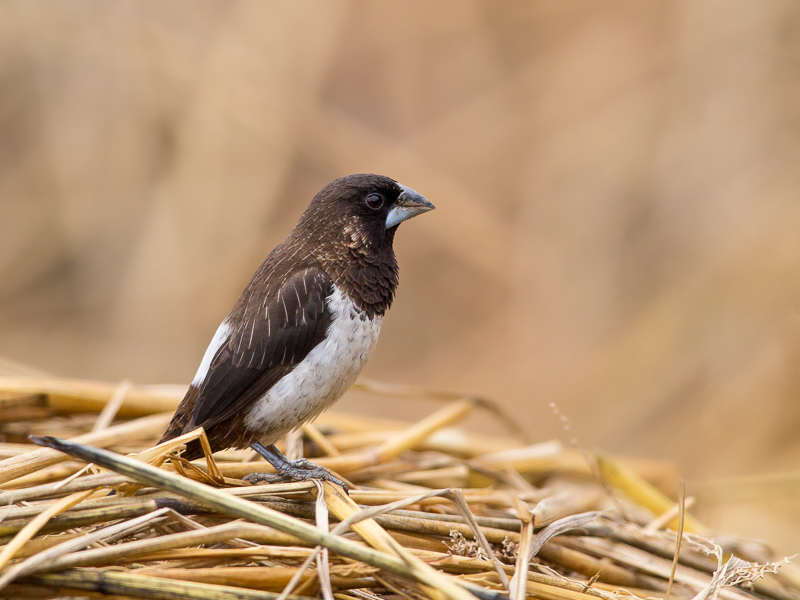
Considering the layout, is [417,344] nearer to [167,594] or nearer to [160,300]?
[160,300]

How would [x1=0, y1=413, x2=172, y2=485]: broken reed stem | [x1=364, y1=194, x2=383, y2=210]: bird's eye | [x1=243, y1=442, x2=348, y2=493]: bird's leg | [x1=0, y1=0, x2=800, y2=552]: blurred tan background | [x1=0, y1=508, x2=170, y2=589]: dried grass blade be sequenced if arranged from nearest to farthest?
[x1=0, y1=508, x2=170, y2=589]: dried grass blade
[x1=0, y1=413, x2=172, y2=485]: broken reed stem
[x1=243, y1=442, x2=348, y2=493]: bird's leg
[x1=364, y1=194, x2=383, y2=210]: bird's eye
[x1=0, y1=0, x2=800, y2=552]: blurred tan background

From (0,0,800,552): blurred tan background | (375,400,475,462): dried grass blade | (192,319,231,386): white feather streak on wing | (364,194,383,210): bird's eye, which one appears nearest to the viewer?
(192,319,231,386): white feather streak on wing

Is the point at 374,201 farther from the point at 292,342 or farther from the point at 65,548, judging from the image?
the point at 65,548

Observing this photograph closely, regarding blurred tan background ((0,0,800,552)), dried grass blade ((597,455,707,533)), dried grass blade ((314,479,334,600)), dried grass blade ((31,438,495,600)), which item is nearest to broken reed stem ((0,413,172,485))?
dried grass blade ((31,438,495,600))

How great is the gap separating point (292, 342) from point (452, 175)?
3.58m

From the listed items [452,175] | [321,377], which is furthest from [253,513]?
[452,175]

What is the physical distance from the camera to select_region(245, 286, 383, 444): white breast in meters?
2.01

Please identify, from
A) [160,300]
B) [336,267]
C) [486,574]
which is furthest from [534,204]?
[486,574]

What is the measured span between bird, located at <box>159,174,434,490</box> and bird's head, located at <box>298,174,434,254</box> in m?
0.01

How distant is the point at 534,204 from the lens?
5.17 metres

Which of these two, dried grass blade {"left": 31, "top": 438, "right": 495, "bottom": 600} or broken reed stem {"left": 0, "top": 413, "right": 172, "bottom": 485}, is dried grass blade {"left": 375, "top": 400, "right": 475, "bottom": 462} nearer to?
broken reed stem {"left": 0, "top": 413, "right": 172, "bottom": 485}

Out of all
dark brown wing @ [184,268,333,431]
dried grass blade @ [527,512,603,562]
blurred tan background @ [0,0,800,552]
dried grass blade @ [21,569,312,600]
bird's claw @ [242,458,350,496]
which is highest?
blurred tan background @ [0,0,800,552]

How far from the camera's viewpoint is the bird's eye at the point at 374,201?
2.41 meters

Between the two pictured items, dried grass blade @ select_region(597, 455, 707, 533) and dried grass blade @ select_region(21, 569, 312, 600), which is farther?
dried grass blade @ select_region(597, 455, 707, 533)
